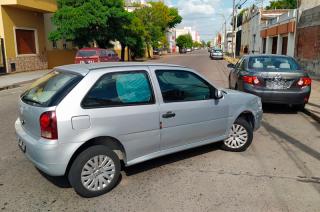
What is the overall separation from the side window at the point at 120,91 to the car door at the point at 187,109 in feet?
0.74

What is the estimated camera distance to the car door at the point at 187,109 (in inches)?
173

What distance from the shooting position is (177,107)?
4473mm

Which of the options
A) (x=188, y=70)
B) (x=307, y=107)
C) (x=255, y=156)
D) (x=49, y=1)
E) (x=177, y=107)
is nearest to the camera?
(x=177, y=107)

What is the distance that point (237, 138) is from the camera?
5.46m

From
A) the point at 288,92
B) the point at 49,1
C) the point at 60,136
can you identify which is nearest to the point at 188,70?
the point at 60,136

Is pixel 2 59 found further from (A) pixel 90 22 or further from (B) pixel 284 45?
(B) pixel 284 45

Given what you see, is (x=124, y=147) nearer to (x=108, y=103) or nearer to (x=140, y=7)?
(x=108, y=103)

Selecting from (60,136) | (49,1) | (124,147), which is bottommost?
(124,147)

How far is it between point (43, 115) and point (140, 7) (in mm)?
A: 41558

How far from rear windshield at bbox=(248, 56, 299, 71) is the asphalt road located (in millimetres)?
3182

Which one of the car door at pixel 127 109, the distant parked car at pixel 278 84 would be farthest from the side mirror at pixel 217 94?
the distant parked car at pixel 278 84

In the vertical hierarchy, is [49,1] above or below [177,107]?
above

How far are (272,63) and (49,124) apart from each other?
7.05 metres

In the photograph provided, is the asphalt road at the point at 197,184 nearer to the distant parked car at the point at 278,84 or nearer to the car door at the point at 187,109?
the car door at the point at 187,109
